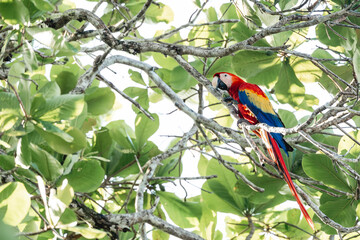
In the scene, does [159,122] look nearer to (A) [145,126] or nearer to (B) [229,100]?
(A) [145,126]

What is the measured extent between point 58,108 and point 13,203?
42cm

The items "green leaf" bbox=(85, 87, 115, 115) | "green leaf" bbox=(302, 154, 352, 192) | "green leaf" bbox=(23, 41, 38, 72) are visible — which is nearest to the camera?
"green leaf" bbox=(23, 41, 38, 72)

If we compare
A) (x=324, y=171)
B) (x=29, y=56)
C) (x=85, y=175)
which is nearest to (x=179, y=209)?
(x=85, y=175)

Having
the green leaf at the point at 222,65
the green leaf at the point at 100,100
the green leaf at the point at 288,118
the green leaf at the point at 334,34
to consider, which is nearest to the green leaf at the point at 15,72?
the green leaf at the point at 100,100

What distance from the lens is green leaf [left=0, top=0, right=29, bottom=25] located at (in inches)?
58.4

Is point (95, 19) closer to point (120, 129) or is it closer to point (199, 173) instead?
point (120, 129)

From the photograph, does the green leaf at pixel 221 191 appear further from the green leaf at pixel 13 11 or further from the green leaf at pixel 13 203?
the green leaf at pixel 13 203

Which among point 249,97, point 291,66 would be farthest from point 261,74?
point 249,97

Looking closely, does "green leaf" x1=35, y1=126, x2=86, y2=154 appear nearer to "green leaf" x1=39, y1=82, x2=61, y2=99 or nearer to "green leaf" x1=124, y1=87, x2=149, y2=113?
"green leaf" x1=39, y1=82, x2=61, y2=99

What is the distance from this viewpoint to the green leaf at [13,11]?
4.87 feet

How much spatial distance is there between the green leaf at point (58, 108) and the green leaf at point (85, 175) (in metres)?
0.59

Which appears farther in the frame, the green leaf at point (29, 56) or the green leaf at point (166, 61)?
Result: the green leaf at point (166, 61)

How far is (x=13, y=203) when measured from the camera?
3.66ft

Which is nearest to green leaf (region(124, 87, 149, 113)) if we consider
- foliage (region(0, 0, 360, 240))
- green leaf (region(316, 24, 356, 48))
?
foliage (region(0, 0, 360, 240))
